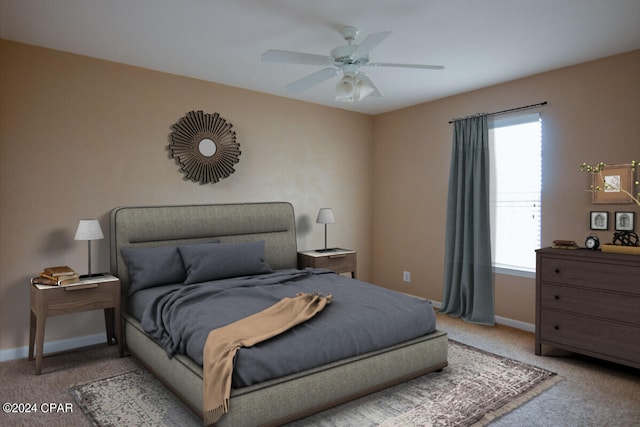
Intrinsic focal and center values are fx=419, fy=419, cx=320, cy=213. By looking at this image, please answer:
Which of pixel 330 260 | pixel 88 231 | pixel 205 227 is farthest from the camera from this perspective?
pixel 330 260

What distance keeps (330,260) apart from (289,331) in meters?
2.34

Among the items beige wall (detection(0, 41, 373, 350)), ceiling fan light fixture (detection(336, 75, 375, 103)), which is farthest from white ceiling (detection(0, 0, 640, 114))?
ceiling fan light fixture (detection(336, 75, 375, 103))

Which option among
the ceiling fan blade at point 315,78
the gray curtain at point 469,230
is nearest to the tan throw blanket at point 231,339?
the ceiling fan blade at point 315,78

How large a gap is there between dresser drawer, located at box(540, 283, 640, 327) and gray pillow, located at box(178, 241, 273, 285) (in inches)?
100.0

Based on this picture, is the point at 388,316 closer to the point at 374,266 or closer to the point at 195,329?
the point at 195,329

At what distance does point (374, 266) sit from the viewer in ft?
19.5

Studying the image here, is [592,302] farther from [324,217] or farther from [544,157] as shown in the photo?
[324,217]

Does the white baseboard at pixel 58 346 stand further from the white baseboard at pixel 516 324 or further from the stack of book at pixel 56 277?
the white baseboard at pixel 516 324

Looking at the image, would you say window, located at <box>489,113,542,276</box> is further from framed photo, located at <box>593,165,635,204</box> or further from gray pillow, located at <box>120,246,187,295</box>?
gray pillow, located at <box>120,246,187,295</box>

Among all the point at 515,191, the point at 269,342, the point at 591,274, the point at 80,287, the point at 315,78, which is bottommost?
the point at 269,342

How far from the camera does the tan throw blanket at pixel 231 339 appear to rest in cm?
214

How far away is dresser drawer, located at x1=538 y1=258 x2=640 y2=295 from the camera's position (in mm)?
3031

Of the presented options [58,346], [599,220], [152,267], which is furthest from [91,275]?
[599,220]

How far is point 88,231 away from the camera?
3.37 metres
